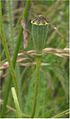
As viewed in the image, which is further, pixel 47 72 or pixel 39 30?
pixel 47 72

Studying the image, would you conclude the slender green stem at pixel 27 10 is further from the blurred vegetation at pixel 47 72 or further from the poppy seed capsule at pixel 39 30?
the blurred vegetation at pixel 47 72

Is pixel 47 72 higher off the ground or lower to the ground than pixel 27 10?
lower

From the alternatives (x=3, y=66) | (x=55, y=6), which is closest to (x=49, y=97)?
(x=55, y=6)

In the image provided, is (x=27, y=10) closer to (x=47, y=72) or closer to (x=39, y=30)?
(x=39, y=30)

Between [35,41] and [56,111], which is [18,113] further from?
[56,111]

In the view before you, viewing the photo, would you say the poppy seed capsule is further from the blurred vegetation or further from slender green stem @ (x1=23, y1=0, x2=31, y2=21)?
the blurred vegetation

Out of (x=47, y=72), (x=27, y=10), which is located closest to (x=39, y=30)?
(x=27, y=10)

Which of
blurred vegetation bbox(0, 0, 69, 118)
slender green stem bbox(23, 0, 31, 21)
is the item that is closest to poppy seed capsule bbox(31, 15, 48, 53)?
slender green stem bbox(23, 0, 31, 21)

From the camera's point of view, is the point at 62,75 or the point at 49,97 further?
the point at 49,97

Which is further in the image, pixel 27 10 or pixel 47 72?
pixel 47 72
